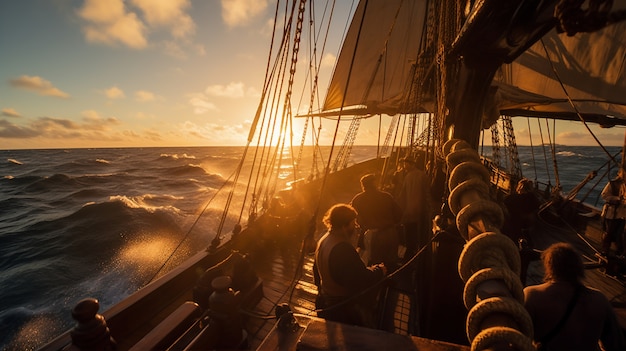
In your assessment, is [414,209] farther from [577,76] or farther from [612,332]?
[577,76]

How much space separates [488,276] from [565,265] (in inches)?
57.7

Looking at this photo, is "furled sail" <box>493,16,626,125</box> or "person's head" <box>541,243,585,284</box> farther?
"furled sail" <box>493,16,626,125</box>

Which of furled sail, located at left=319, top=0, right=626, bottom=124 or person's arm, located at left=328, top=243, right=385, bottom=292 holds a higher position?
furled sail, located at left=319, top=0, right=626, bottom=124

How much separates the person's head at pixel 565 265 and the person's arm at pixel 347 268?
133 cm

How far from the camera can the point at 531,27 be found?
1531mm

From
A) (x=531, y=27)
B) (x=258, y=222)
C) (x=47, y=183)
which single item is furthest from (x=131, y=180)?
(x=531, y=27)

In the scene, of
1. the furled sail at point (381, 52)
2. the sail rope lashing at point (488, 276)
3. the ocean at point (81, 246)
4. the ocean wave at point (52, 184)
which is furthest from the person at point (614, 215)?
the ocean wave at point (52, 184)

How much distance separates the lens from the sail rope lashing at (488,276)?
829 millimetres

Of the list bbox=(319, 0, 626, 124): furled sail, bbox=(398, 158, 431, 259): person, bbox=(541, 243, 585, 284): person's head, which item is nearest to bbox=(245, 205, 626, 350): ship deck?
bbox=(398, 158, 431, 259): person

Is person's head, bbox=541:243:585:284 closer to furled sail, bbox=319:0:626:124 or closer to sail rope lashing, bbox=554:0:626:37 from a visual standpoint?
sail rope lashing, bbox=554:0:626:37

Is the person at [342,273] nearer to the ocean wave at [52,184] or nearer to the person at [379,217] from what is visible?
the person at [379,217]

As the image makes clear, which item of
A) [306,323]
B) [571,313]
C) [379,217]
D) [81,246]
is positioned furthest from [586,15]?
[81,246]

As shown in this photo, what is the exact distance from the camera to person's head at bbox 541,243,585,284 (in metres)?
1.84

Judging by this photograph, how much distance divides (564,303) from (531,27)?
1.85 metres
